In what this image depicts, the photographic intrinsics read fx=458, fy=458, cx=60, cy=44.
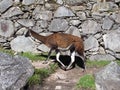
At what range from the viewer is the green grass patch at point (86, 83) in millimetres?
11891

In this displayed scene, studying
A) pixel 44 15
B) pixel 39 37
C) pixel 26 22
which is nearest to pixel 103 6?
pixel 44 15

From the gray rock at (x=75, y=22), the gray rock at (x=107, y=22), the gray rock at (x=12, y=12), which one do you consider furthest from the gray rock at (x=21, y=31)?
the gray rock at (x=107, y=22)

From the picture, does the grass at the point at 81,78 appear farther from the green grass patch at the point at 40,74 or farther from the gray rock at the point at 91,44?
the gray rock at the point at 91,44

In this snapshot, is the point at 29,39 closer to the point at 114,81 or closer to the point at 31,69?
the point at 31,69

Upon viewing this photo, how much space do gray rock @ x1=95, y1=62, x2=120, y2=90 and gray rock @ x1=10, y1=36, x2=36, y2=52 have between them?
420 centimetres

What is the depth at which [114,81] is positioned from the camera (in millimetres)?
11609

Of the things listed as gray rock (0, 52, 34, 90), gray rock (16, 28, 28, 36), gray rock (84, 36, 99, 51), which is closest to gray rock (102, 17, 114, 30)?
gray rock (84, 36, 99, 51)

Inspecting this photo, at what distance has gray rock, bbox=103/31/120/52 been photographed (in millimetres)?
14953

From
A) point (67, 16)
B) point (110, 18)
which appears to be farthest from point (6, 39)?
point (110, 18)

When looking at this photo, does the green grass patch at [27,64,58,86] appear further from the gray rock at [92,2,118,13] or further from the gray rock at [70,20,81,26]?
the gray rock at [92,2,118,13]

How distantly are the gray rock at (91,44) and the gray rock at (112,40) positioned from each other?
34cm

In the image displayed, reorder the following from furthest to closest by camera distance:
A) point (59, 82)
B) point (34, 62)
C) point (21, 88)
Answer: point (34, 62) → point (59, 82) → point (21, 88)

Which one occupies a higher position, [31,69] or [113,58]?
[31,69]

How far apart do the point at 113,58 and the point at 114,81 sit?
11.0 feet
